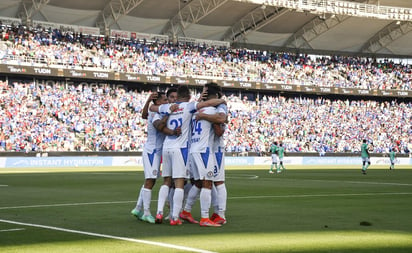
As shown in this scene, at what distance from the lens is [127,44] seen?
64.2 m

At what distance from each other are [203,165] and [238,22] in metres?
61.7

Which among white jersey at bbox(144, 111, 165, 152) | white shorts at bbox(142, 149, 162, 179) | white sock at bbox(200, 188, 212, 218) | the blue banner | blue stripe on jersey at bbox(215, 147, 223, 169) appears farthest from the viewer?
the blue banner

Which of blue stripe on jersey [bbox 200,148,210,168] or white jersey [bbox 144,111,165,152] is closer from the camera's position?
blue stripe on jersey [bbox 200,148,210,168]

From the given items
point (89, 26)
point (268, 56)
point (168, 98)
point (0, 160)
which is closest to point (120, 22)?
point (89, 26)

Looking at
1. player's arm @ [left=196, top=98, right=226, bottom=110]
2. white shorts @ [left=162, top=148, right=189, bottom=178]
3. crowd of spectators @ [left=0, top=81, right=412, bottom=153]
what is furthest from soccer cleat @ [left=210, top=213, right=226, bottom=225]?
crowd of spectators @ [left=0, top=81, right=412, bottom=153]

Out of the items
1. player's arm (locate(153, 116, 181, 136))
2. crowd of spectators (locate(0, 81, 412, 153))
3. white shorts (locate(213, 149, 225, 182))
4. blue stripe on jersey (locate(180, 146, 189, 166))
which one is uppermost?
crowd of spectators (locate(0, 81, 412, 153))

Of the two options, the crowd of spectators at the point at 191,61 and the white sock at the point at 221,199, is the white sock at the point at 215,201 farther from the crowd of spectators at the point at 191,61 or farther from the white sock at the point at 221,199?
the crowd of spectators at the point at 191,61

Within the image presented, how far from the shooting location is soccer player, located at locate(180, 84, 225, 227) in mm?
11883

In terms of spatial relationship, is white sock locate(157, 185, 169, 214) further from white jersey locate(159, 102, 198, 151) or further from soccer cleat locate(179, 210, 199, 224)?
white jersey locate(159, 102, 198, 151)

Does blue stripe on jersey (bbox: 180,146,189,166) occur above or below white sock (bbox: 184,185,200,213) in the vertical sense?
above

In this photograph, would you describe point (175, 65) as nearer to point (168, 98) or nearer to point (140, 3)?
point (140, 3)

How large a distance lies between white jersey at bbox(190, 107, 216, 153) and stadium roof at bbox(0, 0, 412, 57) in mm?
51319

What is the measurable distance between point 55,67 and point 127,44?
32.1ft

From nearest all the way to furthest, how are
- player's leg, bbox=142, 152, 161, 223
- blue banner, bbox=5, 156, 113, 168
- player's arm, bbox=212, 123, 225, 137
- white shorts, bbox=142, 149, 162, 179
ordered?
player's arm, bbox=212, 123, 225, 137 → player's leg, bbox=142, 152, 161, 223 → white shorts, bbox=142, 149, 162, 179 → blue banner, bbox=5, 156, 113, 168
